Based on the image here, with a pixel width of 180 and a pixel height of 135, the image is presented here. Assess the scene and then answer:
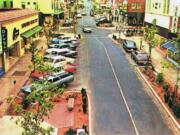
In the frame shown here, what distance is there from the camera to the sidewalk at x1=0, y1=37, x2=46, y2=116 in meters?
33.3

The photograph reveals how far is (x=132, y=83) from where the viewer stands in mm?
38719

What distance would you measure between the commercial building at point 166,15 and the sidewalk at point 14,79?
2216cm

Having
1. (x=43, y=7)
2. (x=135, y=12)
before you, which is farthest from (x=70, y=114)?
(x=135, y=12)

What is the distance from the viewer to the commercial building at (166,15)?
5041 cm

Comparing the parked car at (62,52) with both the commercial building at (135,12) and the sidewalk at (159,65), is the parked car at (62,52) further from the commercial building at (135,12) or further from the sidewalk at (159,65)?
the commercial building at (135,12)

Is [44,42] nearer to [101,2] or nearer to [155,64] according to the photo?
[155,64]

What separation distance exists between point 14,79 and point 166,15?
102 feet

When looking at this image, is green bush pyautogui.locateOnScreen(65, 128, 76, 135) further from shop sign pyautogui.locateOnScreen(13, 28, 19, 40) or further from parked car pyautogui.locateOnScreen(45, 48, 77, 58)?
parked car pyautogui.locateOnScreen(45, 48, 77, 58)

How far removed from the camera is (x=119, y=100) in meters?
33.0

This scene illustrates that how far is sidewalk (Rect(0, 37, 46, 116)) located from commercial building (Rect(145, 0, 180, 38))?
22.2 m

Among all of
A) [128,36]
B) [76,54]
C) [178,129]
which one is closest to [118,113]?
[178,129]

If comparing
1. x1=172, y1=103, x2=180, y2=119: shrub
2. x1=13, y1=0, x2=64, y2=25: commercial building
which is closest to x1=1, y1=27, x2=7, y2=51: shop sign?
x1=172, y1=103, x2=180, y2=119: shrub

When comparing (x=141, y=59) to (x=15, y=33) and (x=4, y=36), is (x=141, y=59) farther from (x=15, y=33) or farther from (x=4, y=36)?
(x=4, y=36)

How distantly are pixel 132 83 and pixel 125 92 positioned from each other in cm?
359
